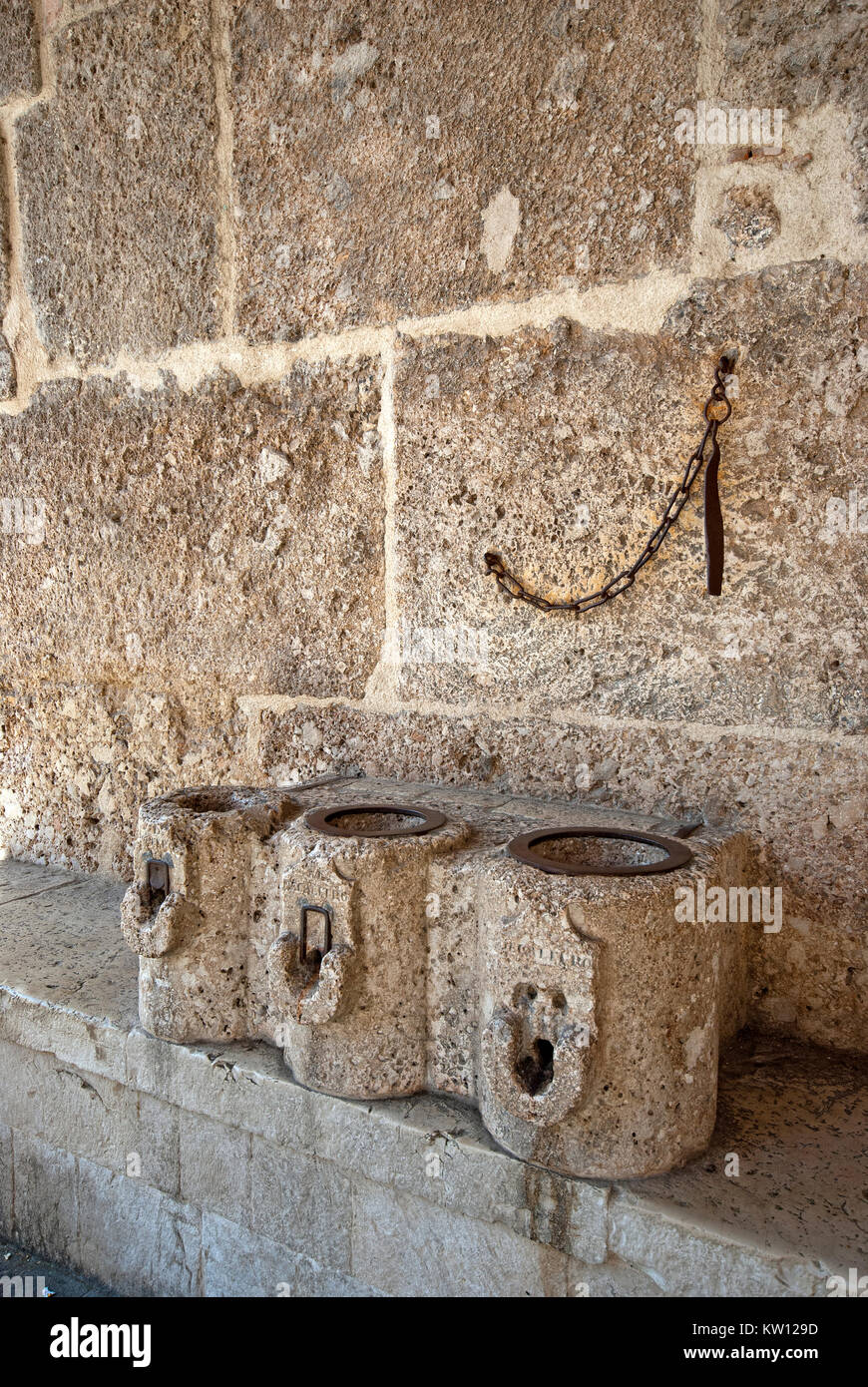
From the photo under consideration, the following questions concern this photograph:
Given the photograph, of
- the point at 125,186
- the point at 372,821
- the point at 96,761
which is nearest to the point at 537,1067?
the point at 372,821

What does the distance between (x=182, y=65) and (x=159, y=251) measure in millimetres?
343

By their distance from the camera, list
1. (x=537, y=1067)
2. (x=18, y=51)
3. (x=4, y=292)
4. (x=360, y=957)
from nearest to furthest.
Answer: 1. (x=537, y=1067)
2. (x=360, y=957)
3. (x=18, y=51)
4. (x=4, y=292)

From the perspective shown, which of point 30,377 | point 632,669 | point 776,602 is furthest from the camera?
point 30,377

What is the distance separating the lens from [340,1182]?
53.7 inches

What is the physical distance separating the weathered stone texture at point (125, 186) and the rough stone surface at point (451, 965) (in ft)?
3.55

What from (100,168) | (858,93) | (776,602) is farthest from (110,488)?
(858,93)

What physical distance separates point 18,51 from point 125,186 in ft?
1.47

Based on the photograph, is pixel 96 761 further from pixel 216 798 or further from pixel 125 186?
pixel 125 186

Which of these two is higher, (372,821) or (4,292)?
(4,292)

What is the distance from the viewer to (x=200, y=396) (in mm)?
2016

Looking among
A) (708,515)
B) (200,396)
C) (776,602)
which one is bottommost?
(776,602)

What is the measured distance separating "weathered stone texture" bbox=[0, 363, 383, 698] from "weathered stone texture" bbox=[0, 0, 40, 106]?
25.7 inches

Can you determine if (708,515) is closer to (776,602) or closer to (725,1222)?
(776,602)

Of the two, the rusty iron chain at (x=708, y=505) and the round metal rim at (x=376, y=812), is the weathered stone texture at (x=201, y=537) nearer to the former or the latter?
the round metal rim at (x=376, y=812)
